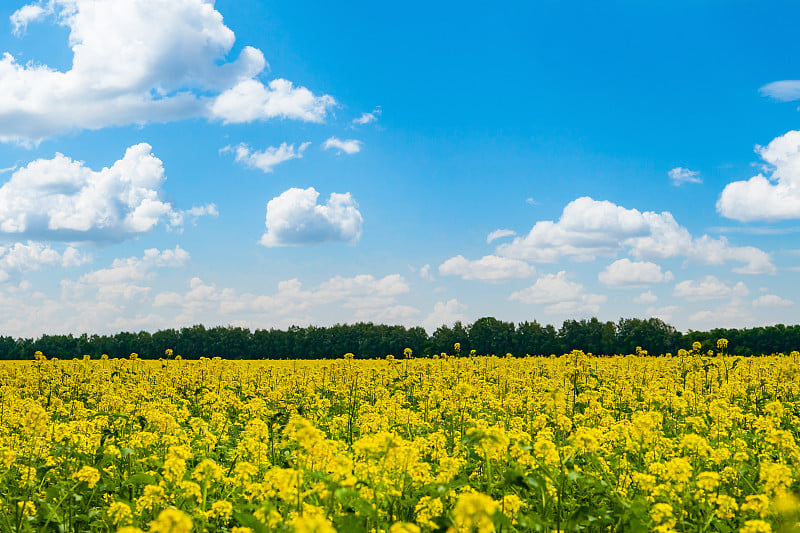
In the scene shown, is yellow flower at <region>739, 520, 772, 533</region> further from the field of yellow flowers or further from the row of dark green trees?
the row of dark green trees

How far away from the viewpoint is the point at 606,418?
11797 millimetres

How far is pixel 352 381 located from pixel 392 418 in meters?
8.66

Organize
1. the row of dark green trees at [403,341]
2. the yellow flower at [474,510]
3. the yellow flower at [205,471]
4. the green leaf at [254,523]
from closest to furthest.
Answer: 1. the yellow flower at [474,510]
2. the green leaf at [254,523]
3. the yellow flower at [205,471]
4. the row of dark green trees at [403,341]

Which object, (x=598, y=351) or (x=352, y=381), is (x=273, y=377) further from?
(x=598, y=351)

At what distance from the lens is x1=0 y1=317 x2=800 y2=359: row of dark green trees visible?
56531mm

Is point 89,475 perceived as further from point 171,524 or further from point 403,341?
point 403,341

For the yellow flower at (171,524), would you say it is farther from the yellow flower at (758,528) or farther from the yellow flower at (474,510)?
the yellow flower at (758,528)

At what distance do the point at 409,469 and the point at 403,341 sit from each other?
6150 cm

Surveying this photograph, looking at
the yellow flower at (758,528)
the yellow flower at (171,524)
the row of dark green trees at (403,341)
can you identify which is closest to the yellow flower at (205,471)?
the yellow flower at (171,524)

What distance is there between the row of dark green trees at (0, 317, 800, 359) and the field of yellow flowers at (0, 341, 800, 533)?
140ft

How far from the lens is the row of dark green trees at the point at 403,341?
56531 mm

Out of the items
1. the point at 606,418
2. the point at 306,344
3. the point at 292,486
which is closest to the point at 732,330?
the point at 306,344

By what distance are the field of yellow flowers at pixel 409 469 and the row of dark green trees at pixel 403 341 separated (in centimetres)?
4258

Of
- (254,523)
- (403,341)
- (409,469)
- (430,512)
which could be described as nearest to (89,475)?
(254,523)
